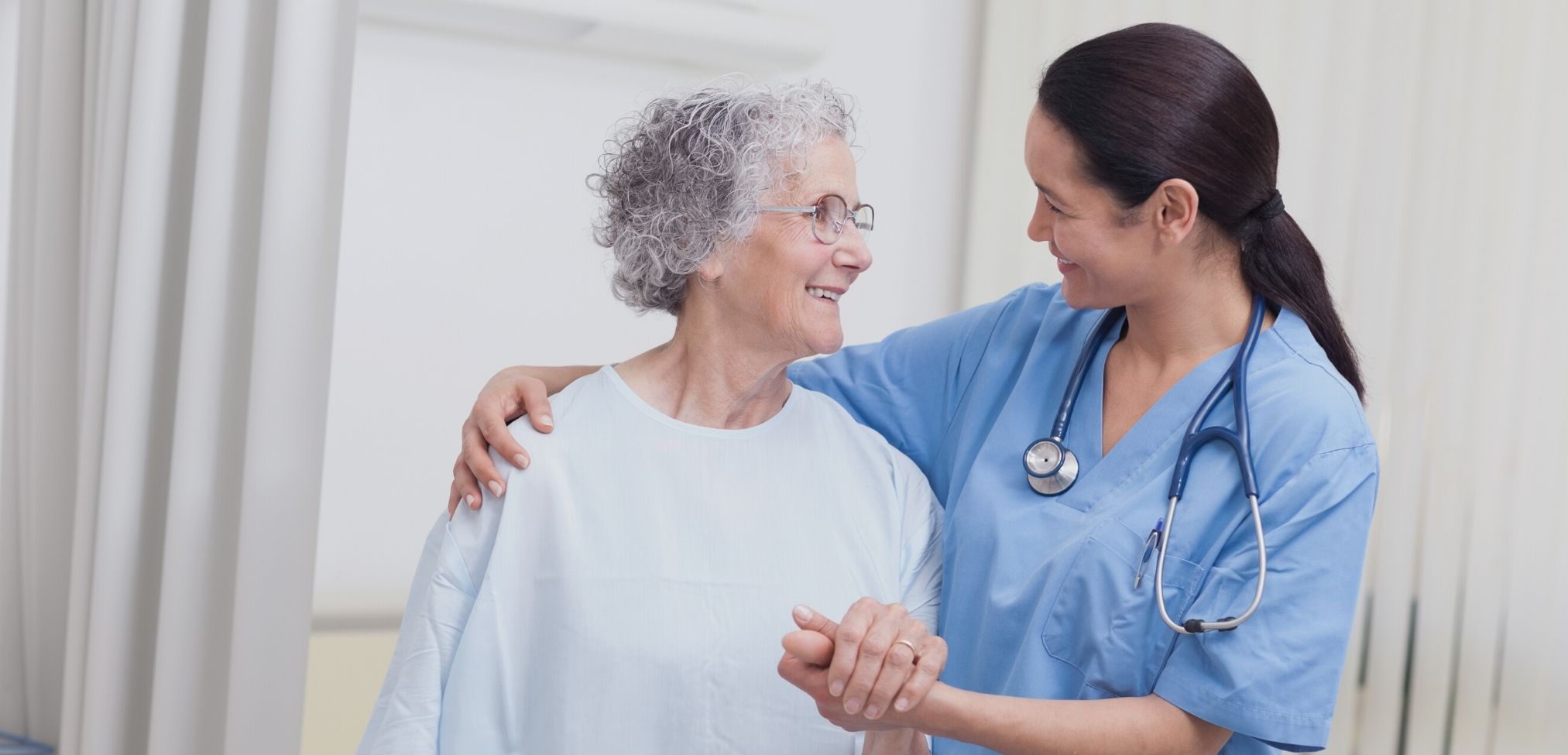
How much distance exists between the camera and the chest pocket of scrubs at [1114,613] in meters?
1.25

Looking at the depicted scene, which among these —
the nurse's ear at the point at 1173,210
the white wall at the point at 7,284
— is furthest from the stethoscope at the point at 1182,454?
the white wall at the point at 7,284

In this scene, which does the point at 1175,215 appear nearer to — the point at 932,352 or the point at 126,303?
the point at 932,352

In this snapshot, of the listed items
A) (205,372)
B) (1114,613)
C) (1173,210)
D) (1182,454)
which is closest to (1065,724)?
(1114,613)

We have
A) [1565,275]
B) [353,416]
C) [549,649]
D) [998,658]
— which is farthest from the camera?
[353,416]

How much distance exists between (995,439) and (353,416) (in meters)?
1.44

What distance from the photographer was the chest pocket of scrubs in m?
1.25

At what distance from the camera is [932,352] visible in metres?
1.59

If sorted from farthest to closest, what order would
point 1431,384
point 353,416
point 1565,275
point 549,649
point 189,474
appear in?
point 353,416 → point 1431,384 → point 1565,275 → point 189,474 → point 549,649

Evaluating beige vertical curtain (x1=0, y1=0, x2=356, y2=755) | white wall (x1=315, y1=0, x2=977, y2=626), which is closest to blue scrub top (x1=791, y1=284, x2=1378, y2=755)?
beige vertical curtain (x1=0, y1=0, x2=356, y2=755)

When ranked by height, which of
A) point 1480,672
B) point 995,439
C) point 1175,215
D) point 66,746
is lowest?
point 66,746

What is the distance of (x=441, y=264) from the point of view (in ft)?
8.16

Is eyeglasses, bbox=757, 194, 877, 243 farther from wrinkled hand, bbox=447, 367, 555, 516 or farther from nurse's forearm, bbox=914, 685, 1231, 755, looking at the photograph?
nurse's forearm, bbox=914, 685, 1231, 755

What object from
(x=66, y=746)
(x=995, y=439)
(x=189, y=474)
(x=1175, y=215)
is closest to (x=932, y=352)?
(x=995, y=439)

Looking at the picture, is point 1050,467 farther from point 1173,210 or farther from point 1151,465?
point 1173,210
